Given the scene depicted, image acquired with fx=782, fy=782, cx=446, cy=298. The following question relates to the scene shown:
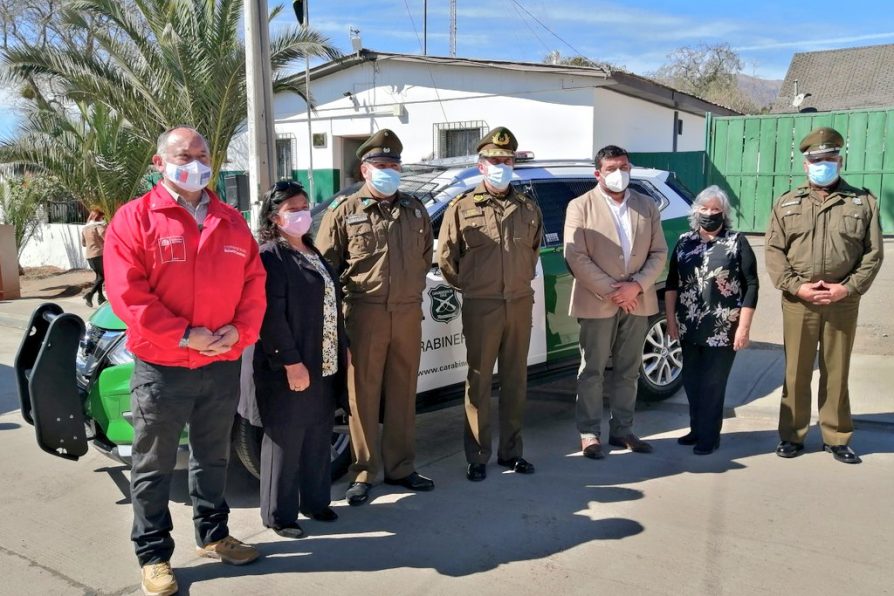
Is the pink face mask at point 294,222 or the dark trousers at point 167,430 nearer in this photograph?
the dark trousers at point 167,430

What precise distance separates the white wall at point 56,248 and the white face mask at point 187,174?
611 inches

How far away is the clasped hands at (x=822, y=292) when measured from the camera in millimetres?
4914

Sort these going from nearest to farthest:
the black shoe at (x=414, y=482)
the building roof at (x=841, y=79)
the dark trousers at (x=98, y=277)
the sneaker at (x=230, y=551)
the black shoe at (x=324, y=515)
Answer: the sneaker at (x=230, y=551) < the black shoe at (x=324, y=515) < the black shoe at (x=414, y=482) < the dark trousers at (x=98, y=277) < the building roof at (x=841, y=79)

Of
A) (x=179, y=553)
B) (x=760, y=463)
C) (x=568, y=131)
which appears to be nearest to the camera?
(x=179, y=553)

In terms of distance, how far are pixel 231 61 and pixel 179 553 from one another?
8840mm

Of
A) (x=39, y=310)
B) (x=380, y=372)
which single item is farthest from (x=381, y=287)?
(x=39, y=310)

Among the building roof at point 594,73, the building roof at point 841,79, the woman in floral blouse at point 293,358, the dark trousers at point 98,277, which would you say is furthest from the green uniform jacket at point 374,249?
the building roof at point 841,79

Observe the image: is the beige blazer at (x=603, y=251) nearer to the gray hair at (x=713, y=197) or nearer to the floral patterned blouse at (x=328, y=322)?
the gray hair at (x=713, y=197)

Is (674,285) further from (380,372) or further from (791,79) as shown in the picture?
(791,79)

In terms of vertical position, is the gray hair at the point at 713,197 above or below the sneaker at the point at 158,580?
above

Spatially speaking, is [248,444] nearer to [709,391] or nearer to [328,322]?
[328,322]

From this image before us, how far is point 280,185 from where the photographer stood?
13.0ft

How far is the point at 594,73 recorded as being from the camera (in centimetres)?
1296

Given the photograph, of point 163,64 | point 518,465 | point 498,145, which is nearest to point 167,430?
point 518,465
